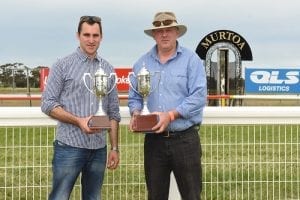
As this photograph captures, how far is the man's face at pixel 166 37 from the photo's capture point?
4.27 meters

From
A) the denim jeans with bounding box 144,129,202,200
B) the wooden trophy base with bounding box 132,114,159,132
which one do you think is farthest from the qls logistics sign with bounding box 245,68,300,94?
the wooden trophy base with bounding box 132,114,159,132

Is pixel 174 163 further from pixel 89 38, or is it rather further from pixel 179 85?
pixel 89 38

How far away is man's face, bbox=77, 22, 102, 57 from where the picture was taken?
4.07 metres

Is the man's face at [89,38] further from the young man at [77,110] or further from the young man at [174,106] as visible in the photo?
the young man at [174,106]

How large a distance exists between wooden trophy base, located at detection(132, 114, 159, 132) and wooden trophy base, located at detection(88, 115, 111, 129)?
22 centimetres

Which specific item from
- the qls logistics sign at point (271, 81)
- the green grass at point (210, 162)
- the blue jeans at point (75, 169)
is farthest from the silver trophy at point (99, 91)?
the qls logistics sign at point (271, 81)

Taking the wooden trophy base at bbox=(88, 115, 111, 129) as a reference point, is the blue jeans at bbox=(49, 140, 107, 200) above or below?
below

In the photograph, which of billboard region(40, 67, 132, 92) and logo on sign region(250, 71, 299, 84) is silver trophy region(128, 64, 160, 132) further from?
logo on sign region(250, 71, 299, 84)

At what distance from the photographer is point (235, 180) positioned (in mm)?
5613

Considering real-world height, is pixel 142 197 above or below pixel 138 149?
below

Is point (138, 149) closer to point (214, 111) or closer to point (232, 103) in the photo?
point (214, 111)

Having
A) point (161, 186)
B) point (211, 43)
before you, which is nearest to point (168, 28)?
A: point (161, 186)

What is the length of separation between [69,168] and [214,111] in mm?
1598

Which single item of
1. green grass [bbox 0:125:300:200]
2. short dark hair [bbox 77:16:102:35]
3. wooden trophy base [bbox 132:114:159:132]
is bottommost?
green grass [bbox 0:125:300:200]
